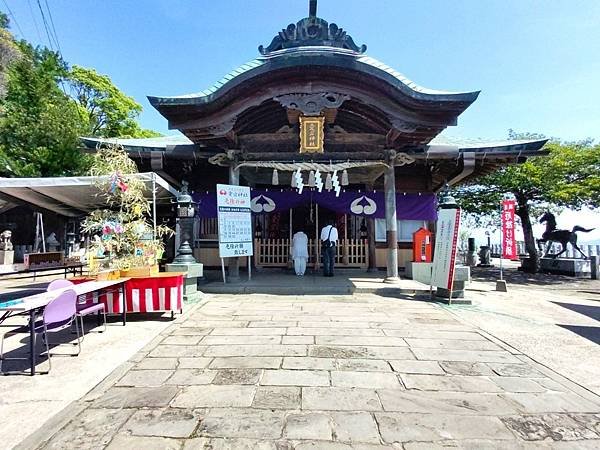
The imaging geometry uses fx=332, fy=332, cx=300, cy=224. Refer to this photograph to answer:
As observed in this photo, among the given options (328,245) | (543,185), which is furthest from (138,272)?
(543,185)

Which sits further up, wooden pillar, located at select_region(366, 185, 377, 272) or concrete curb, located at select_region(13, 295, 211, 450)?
wooden pillar, located at select_region(366, 185, 377, 272)

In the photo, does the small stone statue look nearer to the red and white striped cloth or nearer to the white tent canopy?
the white tent canopy

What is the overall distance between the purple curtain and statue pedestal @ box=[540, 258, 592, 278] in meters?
9.28

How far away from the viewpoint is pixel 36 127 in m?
18.4

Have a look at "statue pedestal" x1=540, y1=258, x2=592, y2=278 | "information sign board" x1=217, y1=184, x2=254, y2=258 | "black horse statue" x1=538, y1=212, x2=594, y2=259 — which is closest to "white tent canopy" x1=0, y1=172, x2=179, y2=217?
"information sign board" x1=217, y1=184, x2=254, y2=258

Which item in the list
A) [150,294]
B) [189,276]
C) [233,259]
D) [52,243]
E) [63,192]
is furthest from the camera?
[52,243]

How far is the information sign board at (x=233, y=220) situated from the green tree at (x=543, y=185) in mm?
10869

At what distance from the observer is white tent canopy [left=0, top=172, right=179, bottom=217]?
337 inches

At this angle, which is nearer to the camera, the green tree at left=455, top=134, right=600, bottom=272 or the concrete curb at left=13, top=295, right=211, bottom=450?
the concrete curb at left=13, top=295, right=211, bottom=450

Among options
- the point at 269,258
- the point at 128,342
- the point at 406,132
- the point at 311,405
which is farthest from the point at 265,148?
the point at 311,405

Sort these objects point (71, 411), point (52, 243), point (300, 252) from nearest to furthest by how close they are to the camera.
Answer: point (71, 411) → point (300, 252) → point (52, 243)

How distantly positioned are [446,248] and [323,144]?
408 cm

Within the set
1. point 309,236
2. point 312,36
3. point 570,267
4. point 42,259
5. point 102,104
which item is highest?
point 102,104

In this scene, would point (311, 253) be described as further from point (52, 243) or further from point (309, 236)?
point (52, 243)
